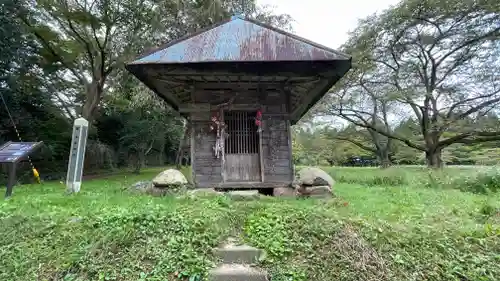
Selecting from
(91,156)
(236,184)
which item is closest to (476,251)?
(236,184)

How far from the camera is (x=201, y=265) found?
9.70 feet

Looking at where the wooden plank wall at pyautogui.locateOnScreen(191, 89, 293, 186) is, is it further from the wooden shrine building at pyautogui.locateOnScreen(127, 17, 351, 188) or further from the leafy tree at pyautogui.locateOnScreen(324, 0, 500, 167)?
the leafy tree at pyautogui.locateOnScreen(324, 0, 500, 167)

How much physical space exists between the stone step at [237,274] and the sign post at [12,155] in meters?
4.84

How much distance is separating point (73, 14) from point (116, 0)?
182 centimetres

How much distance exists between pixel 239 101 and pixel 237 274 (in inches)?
168

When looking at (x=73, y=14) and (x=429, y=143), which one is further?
(x=429, y=143)

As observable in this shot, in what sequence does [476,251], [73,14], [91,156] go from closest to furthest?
[476,251]
[73,14]
[91,156]

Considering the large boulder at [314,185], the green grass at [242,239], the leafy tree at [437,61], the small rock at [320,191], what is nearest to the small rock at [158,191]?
the green grass at [242,239]

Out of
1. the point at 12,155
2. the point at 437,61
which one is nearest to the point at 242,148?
the point at 12,155

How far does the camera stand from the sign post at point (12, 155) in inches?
218

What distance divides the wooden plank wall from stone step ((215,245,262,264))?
322 centimetres

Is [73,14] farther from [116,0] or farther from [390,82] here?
[390,82]

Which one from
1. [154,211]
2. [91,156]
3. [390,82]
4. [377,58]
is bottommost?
[154,211]

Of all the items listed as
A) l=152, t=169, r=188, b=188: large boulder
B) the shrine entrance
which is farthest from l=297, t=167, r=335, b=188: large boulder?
l=152, t=169, r=188, b=188: large boulder
